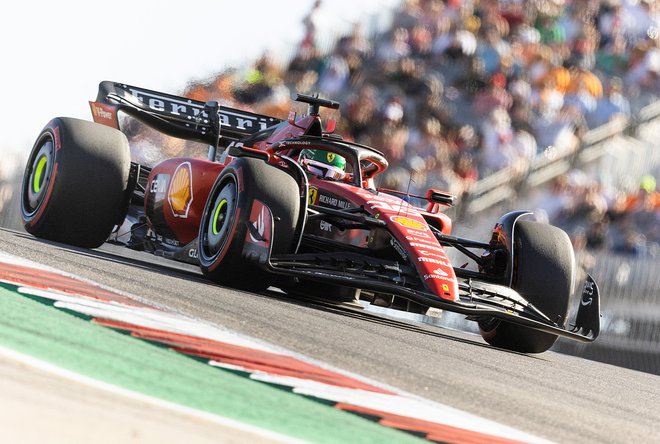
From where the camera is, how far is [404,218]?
6406 mm

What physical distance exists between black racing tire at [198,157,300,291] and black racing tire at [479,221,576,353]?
1647mm

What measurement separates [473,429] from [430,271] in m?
2.96

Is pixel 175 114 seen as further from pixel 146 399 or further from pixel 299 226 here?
pixel 146 399

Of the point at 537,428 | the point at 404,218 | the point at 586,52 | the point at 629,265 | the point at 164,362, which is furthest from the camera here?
the point at 586,52

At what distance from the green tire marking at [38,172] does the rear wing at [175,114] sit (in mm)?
977

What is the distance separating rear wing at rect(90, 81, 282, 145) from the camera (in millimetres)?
8641

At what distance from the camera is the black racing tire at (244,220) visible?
19.7ft

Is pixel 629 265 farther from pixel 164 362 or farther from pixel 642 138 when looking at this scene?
pixel 164 362

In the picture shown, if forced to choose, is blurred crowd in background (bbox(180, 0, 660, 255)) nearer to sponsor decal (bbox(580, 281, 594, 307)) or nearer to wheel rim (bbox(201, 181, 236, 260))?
sponsor decal (bbox(580, 281, 594, 307))

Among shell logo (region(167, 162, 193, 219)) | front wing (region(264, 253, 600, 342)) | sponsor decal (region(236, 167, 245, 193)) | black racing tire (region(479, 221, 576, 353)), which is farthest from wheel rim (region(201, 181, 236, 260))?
black racing tire (region(479, 221, 576, 353))

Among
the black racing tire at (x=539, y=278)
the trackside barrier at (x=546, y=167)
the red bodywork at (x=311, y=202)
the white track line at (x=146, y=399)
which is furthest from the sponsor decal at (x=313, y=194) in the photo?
the trackside barrier at (x=546, y=167)

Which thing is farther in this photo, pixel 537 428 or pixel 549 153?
pixel 549 153

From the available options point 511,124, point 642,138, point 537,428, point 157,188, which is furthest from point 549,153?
point 537,428

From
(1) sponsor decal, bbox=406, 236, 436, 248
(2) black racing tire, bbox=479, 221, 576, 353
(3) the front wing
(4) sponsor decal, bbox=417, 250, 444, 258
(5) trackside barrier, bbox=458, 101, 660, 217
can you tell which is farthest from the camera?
(5) trackside barrier, bbox=458, 101, 660, 217
